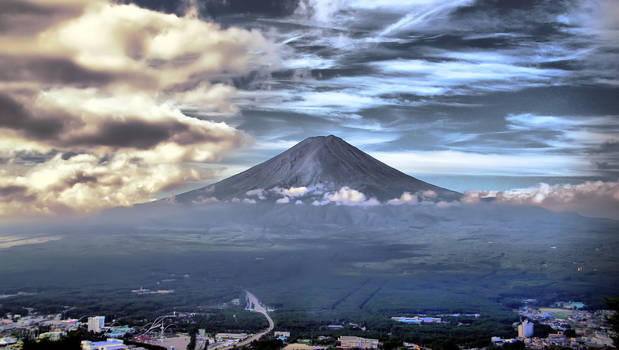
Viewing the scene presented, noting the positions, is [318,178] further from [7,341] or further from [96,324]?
[7,341]

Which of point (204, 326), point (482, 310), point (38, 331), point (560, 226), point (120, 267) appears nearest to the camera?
point (38, 331)

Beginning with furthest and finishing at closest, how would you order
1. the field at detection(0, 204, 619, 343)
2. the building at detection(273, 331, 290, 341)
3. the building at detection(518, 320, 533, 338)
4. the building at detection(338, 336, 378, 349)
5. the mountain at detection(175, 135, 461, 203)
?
the mountain at detection(175, 135, 461, 203) → the field at detection(0, 204, 619, 343) → the building at detection(518, 320, 533, 338) → the building at detection(273, 331, 290, 341) → the building at detection(338, 336, 378, 349)

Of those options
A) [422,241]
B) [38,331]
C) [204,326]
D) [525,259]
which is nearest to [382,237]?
[422,241]

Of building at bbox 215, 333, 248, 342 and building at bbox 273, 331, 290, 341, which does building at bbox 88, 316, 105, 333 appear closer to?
building at bbox 215, 333, 248, 342

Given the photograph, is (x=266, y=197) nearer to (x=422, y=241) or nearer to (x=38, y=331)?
(x=422, y=241)

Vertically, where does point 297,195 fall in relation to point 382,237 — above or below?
above

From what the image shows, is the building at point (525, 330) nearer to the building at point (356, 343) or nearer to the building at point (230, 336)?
the building at point (356, 343)

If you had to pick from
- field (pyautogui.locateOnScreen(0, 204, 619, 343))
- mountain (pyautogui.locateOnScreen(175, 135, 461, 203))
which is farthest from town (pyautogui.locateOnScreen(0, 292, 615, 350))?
mountain (pyautogui.locateOnScreen(175, 135, 461, 203))

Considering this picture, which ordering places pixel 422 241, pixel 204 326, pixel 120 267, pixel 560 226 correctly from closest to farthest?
pixel 204 326, pixel 120 267, pixel 422 241, pixel 560 226
